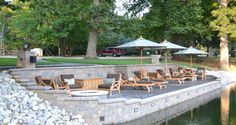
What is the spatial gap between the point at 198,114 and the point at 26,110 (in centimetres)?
742

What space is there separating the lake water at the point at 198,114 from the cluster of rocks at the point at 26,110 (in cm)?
240

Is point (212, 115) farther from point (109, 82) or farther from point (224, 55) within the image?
point (224, 55)

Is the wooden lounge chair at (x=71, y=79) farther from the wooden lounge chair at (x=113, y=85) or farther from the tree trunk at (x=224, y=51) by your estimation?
the tree trunk at (x=224, y=51)

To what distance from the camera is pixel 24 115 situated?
39.5ft

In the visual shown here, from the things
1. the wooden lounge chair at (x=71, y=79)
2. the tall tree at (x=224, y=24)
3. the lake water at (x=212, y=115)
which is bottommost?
the lake water at (x=212, y=115)

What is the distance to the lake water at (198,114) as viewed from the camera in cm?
1476

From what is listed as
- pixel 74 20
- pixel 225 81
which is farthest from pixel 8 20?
pixel 225 81

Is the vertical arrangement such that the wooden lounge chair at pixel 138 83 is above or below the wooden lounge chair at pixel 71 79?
below

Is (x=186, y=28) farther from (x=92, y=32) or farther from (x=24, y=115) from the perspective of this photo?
(x=24, y=115)

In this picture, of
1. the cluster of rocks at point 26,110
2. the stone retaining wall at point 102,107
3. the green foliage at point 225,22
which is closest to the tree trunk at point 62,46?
the green foliage at point 225,22

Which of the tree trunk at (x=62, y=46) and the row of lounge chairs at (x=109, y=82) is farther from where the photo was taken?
the tree trunk at (x=62, y=46)

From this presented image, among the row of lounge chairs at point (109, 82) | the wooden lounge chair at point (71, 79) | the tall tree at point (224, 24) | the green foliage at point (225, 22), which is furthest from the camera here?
the tall tree at point (224, 24)

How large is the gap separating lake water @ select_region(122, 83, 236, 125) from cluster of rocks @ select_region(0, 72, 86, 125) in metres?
2.40

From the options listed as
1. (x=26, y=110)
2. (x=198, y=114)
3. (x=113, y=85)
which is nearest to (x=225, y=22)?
(x=198, y=114)
